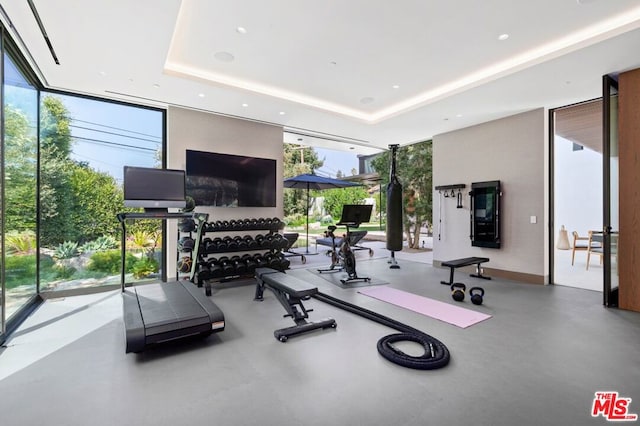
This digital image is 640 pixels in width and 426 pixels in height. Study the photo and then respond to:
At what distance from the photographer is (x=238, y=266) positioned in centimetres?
533

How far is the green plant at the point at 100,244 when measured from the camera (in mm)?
4899

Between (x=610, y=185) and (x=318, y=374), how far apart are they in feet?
15.5

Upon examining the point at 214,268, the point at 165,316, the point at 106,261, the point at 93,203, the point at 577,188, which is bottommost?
the point at 165,316

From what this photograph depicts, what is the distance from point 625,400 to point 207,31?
17.1 ft

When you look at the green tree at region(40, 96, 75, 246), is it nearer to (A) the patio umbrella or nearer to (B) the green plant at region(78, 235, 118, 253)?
(B) the green plant at region(78, 235, 118, 253)

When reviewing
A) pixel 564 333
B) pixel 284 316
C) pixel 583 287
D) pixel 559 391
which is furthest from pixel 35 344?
pixel 583 287

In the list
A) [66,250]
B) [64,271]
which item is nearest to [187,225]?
[66,250]

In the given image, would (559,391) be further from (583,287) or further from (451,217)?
(451,217)

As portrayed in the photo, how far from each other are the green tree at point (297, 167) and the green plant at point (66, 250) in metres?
8.61

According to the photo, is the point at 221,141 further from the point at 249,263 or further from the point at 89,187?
the point at 249,263

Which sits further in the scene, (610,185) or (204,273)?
(204,273)

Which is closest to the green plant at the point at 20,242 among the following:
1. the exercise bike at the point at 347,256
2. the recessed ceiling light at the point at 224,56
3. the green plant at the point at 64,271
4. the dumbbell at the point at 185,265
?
the green plant at the point at 64,271

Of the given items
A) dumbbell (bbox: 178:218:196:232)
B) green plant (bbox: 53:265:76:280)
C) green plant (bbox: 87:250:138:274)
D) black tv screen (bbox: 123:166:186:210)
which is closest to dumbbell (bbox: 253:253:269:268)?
dumbbell (bbox: 178:218:196:232)

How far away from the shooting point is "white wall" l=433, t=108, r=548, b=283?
545cm
